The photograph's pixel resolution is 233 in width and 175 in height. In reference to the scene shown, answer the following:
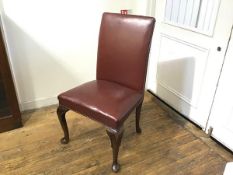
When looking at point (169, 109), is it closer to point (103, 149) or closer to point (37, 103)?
point (103, 149)

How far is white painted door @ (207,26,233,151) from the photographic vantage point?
5.57ft

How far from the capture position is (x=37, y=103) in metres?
2.31

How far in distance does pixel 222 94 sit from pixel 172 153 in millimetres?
609

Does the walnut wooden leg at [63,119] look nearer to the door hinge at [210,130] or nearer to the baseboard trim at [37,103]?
the baseboard trim at [37,103]

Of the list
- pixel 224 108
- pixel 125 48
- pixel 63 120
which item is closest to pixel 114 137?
pixel 63 120

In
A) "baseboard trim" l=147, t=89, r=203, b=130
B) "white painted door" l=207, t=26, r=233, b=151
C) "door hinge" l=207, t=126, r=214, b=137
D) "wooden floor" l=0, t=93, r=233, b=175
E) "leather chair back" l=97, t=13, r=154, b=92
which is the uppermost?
"leather chair back" l=97, t=13, r=154, b=92

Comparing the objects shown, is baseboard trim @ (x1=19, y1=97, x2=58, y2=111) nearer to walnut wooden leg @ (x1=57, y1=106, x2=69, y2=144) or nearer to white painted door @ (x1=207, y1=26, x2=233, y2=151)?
walnut wooden leg @ (x1=57, y1=106, x2=69, y2=144)

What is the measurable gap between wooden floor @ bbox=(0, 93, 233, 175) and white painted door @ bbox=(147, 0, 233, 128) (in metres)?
0.27

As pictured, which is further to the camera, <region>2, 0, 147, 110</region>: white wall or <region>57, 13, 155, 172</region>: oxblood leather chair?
<region>2, 0, 147, 110</region>: white wall

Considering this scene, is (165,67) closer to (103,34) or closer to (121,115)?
(103,34)

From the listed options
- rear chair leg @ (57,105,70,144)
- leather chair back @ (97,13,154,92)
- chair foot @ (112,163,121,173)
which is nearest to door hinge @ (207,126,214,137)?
leather chair back @ (97,13,154,92)

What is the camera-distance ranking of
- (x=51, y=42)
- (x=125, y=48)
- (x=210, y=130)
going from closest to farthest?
(x=125, y=48) < (x=210, y=130) < (x=51, y=42)

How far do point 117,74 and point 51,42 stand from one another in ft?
2.39

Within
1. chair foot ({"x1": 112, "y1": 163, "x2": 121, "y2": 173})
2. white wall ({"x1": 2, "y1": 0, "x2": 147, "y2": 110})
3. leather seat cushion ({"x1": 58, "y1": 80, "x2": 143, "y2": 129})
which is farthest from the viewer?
white wall ({"x1": 2, "y1": 0, "x2": 147, "y2": 110})
